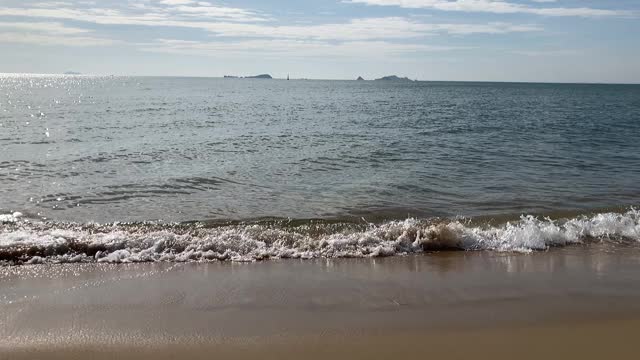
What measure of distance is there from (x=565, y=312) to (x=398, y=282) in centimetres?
228

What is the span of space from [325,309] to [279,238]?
3402 mm

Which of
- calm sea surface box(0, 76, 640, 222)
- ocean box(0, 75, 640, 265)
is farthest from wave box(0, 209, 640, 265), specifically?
calm sea surface box(0, 76, 640, 222)

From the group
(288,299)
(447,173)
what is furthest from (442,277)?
(447,173)

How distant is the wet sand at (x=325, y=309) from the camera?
17.8ft

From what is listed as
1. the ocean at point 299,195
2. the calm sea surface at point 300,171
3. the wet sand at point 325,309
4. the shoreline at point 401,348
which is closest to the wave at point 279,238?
the ocean at point 299,195

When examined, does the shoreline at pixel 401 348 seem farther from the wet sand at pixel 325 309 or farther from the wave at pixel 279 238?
the wave at pixel 279 238

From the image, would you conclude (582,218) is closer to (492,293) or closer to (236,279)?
(492,293)

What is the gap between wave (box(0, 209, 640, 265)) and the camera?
877 centimetres

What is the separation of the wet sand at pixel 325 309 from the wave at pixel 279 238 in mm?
464

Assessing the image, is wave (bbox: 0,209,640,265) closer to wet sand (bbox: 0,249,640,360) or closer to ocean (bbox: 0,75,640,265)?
ocean (bbox: 0,75,640,265)

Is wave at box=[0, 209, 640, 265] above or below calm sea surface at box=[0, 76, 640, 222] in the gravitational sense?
below

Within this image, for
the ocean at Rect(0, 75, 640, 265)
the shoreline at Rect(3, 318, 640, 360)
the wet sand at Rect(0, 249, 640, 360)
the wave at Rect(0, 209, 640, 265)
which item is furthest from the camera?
the ocean at Rect(0, 75, 640, 265)

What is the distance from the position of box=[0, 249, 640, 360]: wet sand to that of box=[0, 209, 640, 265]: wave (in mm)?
464

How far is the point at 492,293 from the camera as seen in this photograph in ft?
23.1
